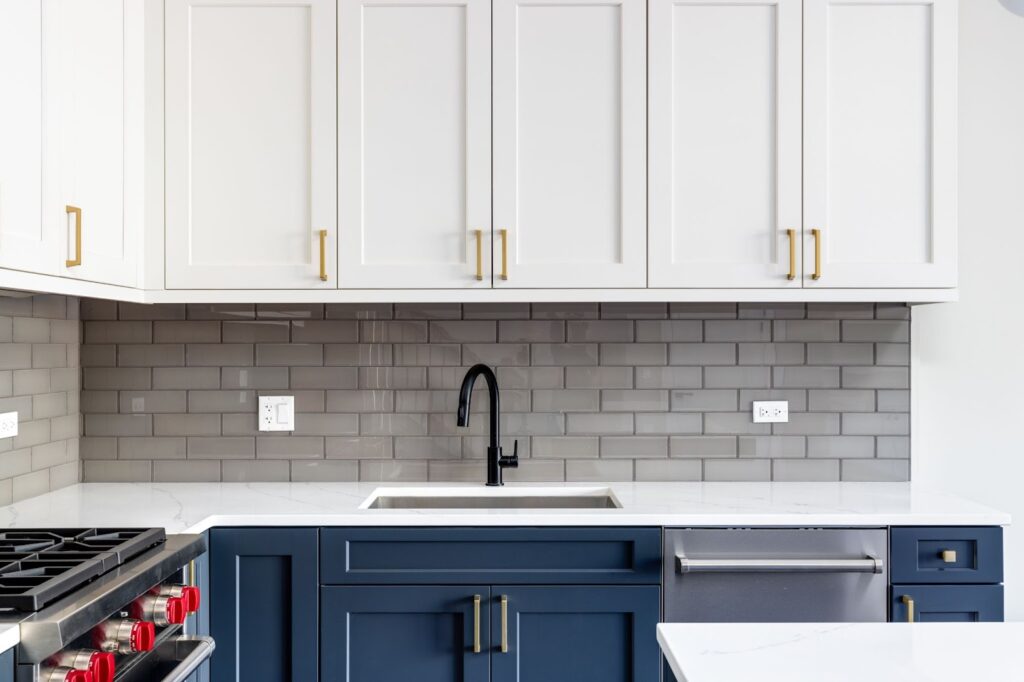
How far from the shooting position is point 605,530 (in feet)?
6.75

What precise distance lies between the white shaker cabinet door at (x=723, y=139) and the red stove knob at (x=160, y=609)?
4.72 ft

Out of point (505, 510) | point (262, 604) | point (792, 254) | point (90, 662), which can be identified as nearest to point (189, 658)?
point (90, 662)

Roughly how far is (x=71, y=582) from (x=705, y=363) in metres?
1.88

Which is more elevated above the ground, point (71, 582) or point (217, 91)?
point (217, 91)

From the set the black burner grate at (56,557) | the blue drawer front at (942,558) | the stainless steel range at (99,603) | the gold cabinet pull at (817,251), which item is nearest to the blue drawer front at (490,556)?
the stainless steel range at (99,603)

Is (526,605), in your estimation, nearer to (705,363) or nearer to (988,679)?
(705,363)

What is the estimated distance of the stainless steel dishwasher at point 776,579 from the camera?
2.05 metres

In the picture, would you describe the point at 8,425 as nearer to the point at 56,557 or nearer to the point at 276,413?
the point at 276,413

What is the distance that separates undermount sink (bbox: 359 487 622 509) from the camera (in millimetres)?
2469

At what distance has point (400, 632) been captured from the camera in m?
2.06

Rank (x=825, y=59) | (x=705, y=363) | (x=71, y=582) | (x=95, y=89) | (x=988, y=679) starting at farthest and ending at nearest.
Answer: (x=705, y=363)
(x=825, y=59)
(x=95, y=89)
(x=71, y=582)
(x=988, y=679)

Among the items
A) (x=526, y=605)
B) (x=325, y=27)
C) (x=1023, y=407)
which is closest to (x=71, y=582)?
(x=526, y=605)

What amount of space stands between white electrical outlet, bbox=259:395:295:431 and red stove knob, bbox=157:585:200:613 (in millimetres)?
957

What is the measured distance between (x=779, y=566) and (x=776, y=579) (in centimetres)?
5
